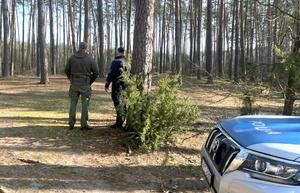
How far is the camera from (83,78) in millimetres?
10031

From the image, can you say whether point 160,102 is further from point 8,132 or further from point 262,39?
point 262,39

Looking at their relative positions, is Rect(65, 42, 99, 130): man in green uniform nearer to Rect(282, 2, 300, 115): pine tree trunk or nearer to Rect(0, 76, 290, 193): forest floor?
Rect(0, 76, 290, 193): forest floor

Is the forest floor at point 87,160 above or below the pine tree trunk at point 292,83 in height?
below

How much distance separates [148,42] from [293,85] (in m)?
3.19

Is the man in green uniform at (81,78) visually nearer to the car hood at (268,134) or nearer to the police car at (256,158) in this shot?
the car hood at (268,134)

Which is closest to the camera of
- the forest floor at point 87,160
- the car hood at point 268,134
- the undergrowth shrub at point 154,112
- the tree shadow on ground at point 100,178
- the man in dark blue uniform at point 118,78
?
the car hood at point 268,134

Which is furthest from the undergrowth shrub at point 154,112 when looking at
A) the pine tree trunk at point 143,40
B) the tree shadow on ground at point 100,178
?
the tree shadow on ground at point 100,178

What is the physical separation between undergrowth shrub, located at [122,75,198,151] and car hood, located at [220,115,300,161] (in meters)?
3.92

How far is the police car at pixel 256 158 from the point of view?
11.4 feet

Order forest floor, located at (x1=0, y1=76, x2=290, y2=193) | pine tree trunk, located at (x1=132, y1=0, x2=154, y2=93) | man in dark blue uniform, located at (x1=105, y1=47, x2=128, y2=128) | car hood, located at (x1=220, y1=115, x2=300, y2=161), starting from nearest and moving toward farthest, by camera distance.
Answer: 1. car hood, located at (x1=220, y1=115, x2=300, y2=161)
2. forest floor, located at (x1=0, y1=76, x2=290, y2=193)
3. pine tree trunk, located at (x1=132, y1=0, x2=154, y2=93)
4. man in dark blue uniform, located at (x1=105, y1=47, x2=128, y2=128)

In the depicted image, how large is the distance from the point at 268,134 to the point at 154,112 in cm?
490

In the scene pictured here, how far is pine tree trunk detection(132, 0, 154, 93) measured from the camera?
9781mm

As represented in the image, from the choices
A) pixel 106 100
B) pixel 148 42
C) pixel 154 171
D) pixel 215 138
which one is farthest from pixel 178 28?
pixel 215 138

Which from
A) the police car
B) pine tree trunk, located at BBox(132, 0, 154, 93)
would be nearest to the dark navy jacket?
pine tree trunk, located at BBox(132, 0, 154, 93)
